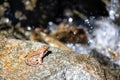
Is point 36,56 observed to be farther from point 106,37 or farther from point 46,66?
point 106,37

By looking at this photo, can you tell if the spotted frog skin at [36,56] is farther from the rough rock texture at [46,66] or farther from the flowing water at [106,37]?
the flowing water at [106,37]

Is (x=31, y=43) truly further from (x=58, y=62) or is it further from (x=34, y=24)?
(x=34, y=24)

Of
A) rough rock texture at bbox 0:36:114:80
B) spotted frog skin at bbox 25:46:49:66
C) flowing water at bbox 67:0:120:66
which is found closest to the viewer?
rough rock texture at bbox 0:36:114:80

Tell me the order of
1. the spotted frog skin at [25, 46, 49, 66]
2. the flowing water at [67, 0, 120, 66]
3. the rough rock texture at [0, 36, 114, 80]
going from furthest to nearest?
the flowing water at [67, 0, 120, 66] < the spotted frog skin at [25, 46, 49, 66] < the rough rock texture at [0, 36, 114, 80]

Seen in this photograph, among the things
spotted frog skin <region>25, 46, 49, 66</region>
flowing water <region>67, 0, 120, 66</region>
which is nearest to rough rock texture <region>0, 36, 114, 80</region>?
spotted frog skin <region>25, 46, 49, 66</region>

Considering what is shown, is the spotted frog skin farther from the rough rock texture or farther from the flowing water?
the flowing water

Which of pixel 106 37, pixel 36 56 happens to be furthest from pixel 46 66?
pixel 106 37
